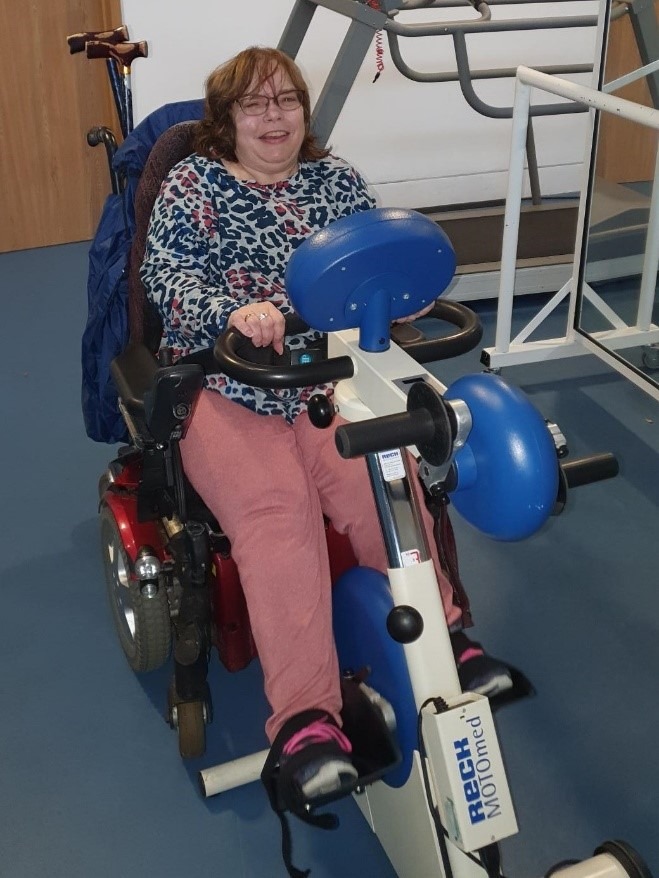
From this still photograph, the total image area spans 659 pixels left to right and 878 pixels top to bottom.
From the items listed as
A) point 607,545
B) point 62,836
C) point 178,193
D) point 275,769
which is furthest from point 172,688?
point 607,545

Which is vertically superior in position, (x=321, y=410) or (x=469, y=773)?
(x=321, y=410)

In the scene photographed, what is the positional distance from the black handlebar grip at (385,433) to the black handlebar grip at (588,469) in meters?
0.20

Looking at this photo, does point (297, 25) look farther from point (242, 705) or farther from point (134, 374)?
point (242, 705)

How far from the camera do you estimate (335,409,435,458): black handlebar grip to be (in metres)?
1.06

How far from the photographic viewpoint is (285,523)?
5.23 ft

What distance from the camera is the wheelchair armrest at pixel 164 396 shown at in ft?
4.96

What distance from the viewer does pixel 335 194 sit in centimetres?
194

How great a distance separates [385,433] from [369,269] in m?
0.22

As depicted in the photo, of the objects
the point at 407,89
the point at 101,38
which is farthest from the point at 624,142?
the point at 101,38

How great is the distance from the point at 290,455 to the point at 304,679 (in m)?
0.41

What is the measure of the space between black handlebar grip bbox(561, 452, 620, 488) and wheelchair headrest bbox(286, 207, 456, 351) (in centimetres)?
28

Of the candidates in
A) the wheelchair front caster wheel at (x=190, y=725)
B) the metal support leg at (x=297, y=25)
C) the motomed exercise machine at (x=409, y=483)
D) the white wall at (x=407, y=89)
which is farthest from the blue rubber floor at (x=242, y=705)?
the white wall at (x=407, y=89)

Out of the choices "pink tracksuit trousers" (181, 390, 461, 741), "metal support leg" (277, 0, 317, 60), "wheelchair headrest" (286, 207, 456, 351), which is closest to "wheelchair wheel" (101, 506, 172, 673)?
"pink tracksuit trousers" (181, 390, 461, 741)

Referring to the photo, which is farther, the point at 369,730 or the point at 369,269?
the point at 369,730
